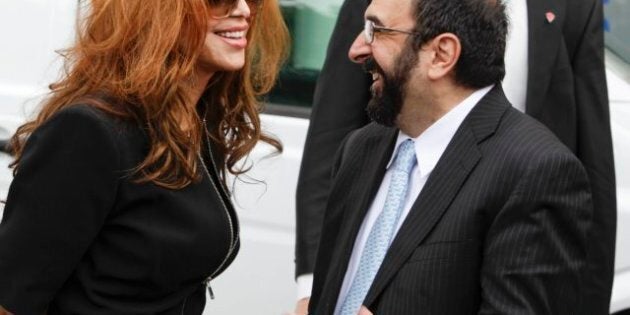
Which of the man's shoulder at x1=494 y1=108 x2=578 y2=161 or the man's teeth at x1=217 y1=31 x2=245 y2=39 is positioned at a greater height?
the man's shoulder at x1=494 y1=108 x2=578 y2=161

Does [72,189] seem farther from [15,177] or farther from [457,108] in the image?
[457,108]

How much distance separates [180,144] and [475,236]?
2.08 ft

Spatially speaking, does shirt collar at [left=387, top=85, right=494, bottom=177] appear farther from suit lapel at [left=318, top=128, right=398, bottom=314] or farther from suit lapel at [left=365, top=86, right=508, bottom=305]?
suit lapel at [left=318, top=128, right=398, bottom=314]

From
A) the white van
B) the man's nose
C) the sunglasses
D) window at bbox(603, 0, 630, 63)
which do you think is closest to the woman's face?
the sunglasses

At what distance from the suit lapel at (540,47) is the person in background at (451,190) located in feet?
1.81

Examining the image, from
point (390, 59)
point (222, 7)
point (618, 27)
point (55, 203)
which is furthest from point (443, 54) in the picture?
point (618, 27)

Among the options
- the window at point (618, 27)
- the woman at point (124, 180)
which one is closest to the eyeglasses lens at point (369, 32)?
the woman at point (124, 180)

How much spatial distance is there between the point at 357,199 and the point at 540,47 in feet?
2.41

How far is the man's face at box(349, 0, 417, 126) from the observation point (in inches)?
107

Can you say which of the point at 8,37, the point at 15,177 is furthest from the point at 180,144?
the point at 8,37

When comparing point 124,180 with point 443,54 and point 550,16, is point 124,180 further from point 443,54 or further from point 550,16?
point 550,16

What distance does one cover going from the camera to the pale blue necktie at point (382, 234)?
8.60ft

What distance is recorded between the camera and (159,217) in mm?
2584

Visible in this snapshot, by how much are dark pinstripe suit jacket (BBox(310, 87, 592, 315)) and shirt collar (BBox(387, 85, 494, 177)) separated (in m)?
0.03
